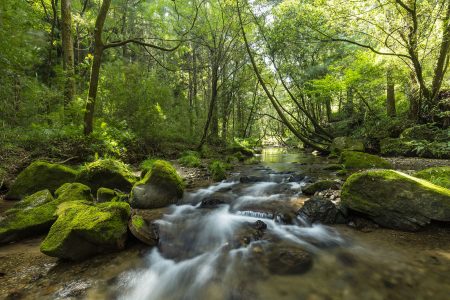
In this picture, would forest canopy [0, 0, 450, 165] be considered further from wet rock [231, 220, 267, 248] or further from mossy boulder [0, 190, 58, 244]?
wet rock [231, 220, 267, 248]

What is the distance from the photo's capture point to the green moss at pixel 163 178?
6.09 meters

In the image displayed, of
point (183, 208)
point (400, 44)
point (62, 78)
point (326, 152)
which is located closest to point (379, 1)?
point (400, 44)

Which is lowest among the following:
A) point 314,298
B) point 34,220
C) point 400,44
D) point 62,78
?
point 314,298

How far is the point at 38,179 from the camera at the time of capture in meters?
6.03

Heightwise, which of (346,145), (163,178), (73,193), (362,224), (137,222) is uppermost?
(346,145)

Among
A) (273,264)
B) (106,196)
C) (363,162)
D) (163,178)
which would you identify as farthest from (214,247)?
(363,162)

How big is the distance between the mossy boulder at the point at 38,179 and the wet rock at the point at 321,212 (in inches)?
227

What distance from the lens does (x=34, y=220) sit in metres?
4.21

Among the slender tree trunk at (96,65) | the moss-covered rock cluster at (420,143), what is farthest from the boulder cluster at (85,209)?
the moss-covered rock cluster at (420,143)

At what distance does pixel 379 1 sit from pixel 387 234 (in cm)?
895

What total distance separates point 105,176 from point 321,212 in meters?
5.20

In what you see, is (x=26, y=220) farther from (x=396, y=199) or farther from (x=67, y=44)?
(x=67, y=44)

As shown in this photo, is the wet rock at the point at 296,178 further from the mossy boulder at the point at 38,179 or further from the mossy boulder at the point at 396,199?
the mossy boulder at the point at 38,179

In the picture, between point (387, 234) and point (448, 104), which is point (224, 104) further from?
point (387, 234)
